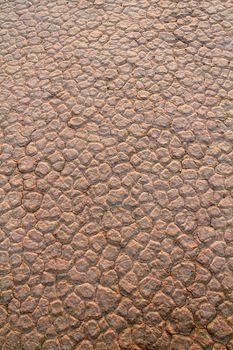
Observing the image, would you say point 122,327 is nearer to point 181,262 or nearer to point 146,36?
point 181,262

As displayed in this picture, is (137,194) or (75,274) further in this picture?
(137,194)

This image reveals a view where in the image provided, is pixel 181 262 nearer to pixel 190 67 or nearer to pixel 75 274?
pixel 75 274

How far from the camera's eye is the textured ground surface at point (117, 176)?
4.73ft

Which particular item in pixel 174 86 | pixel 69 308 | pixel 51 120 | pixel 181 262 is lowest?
pixel 69 308

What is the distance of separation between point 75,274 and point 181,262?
16.3 inches

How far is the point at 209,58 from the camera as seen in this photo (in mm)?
2076

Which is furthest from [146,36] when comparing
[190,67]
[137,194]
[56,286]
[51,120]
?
[56,286]

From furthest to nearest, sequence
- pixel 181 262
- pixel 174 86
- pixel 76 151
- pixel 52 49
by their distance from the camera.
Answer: pixel 52 49 < pixel 174 86 < pixel 76 151 < pixel 181 262

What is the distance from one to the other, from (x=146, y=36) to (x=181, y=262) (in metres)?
1.30

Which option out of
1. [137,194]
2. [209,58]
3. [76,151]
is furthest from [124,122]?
[209,58]

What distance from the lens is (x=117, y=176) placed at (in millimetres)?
1730

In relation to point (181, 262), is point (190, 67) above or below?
above

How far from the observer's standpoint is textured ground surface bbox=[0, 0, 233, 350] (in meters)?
1.44

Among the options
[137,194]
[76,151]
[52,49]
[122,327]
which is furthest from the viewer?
[52,49]
